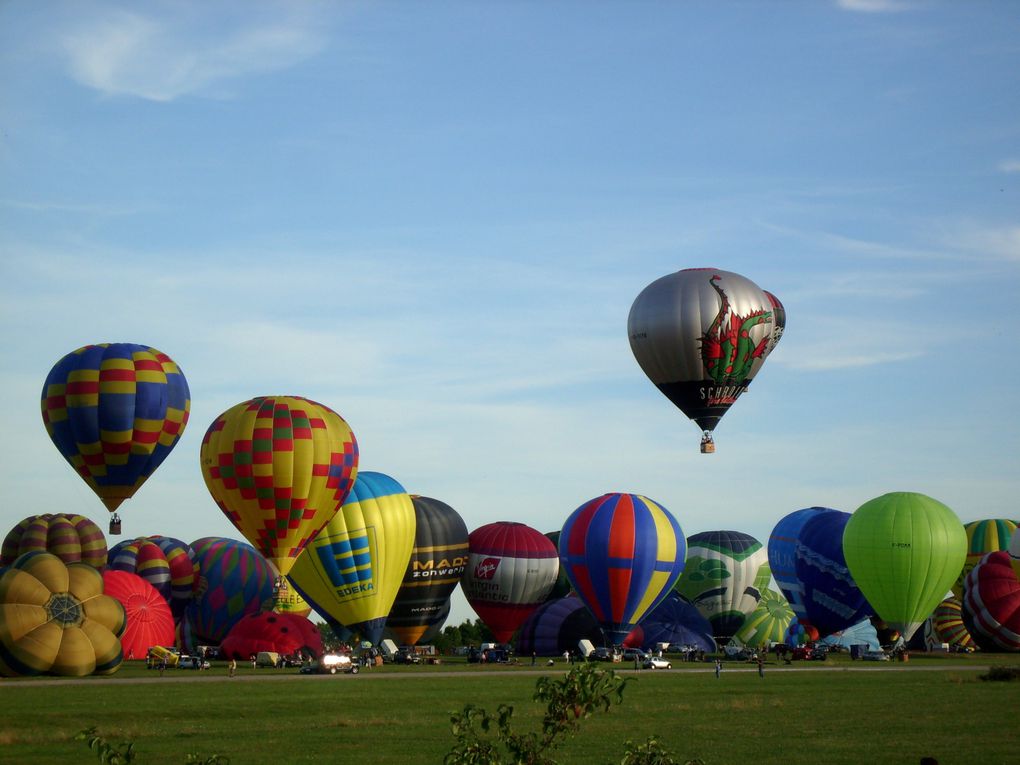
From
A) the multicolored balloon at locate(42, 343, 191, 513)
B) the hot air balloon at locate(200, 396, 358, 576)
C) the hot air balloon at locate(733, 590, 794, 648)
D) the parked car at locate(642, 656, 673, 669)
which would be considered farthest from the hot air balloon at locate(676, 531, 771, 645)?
the multicolored balloon at locate(42, 343, 191, 513)

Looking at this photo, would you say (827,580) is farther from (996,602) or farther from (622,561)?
(622,561)

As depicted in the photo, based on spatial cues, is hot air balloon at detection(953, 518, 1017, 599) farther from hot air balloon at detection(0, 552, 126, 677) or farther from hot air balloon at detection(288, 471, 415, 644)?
hot air balloon at detection(0, 552, 126, 677)

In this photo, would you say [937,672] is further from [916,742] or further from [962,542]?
[916,742]

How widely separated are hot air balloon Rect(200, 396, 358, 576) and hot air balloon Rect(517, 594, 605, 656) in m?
13.6

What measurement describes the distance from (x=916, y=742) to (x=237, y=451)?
102 feet

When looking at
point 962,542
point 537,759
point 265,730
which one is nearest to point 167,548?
point 962,542

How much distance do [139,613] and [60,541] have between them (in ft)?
20.0

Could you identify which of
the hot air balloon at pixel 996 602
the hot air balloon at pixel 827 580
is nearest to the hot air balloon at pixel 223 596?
the hot air balloon at pixel 827 580

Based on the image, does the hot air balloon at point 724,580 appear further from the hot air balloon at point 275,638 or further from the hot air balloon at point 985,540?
the hot air balloon at point 275,638

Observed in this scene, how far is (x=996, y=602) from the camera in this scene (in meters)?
58.6

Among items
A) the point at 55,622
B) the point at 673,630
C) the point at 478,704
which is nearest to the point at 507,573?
the point at 673,630

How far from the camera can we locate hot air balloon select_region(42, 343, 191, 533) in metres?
51.2

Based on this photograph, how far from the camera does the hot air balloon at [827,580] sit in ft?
214

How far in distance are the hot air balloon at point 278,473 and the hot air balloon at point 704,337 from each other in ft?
41.3
